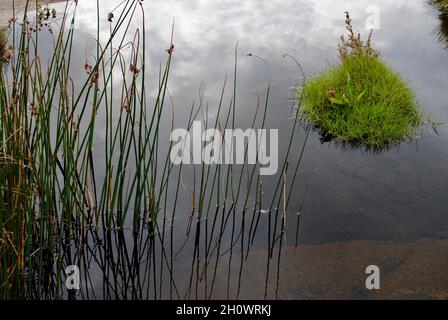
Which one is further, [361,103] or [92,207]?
[361,103]

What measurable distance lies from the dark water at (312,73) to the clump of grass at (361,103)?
0.40 feet

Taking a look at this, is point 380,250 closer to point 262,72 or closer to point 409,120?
point 409,120

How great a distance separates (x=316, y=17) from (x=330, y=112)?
213cm

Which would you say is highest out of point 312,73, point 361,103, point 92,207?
point 312,73

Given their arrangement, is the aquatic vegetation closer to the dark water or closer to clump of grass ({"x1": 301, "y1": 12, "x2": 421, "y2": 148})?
the dark water

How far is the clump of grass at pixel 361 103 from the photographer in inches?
159

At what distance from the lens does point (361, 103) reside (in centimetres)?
419

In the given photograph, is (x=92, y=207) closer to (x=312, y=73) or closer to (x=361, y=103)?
(x=361, y=103)

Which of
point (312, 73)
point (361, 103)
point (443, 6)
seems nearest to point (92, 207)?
point (361, 103)

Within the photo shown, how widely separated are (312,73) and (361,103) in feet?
2.14

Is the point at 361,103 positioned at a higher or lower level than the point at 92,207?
higher

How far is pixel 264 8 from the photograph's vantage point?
20.8 ft

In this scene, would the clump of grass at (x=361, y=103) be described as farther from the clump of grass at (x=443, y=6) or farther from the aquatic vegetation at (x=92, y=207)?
the clump of grass at (x=443, y=6)

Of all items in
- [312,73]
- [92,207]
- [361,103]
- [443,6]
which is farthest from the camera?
[443,6]
